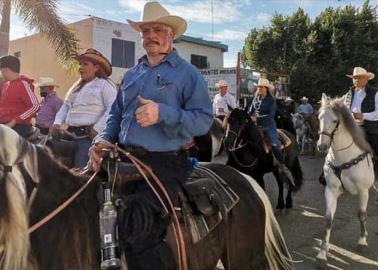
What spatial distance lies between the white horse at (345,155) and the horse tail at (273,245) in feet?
8.80

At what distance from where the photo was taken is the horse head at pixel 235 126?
7.85 m

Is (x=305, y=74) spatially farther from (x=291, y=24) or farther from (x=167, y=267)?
(x=167, y=267)

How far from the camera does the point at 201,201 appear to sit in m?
3.06

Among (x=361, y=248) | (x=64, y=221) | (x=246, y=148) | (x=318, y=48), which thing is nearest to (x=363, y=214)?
(x=361, y=248)

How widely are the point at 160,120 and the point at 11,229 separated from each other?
3.14 ft

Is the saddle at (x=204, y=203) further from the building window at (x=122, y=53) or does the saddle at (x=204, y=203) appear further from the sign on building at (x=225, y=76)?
the building window at (x=122, y=53)

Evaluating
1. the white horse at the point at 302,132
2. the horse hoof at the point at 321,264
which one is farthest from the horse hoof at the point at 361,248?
the white horse at the point at 302,132

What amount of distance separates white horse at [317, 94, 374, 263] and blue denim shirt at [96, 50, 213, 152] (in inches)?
146

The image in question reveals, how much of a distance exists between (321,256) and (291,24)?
1023 inches

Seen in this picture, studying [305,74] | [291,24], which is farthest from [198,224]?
[291,24]

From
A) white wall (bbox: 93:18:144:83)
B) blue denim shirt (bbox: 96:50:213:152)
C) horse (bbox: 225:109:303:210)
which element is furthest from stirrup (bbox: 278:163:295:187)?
white wall (bbox: 93:18:144:83)

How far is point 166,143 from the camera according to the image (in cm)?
288

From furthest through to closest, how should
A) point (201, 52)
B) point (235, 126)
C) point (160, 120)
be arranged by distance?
point (201, 52)
point (235, 126)
point (160, 120)

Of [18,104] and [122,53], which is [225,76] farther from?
[18,104]
